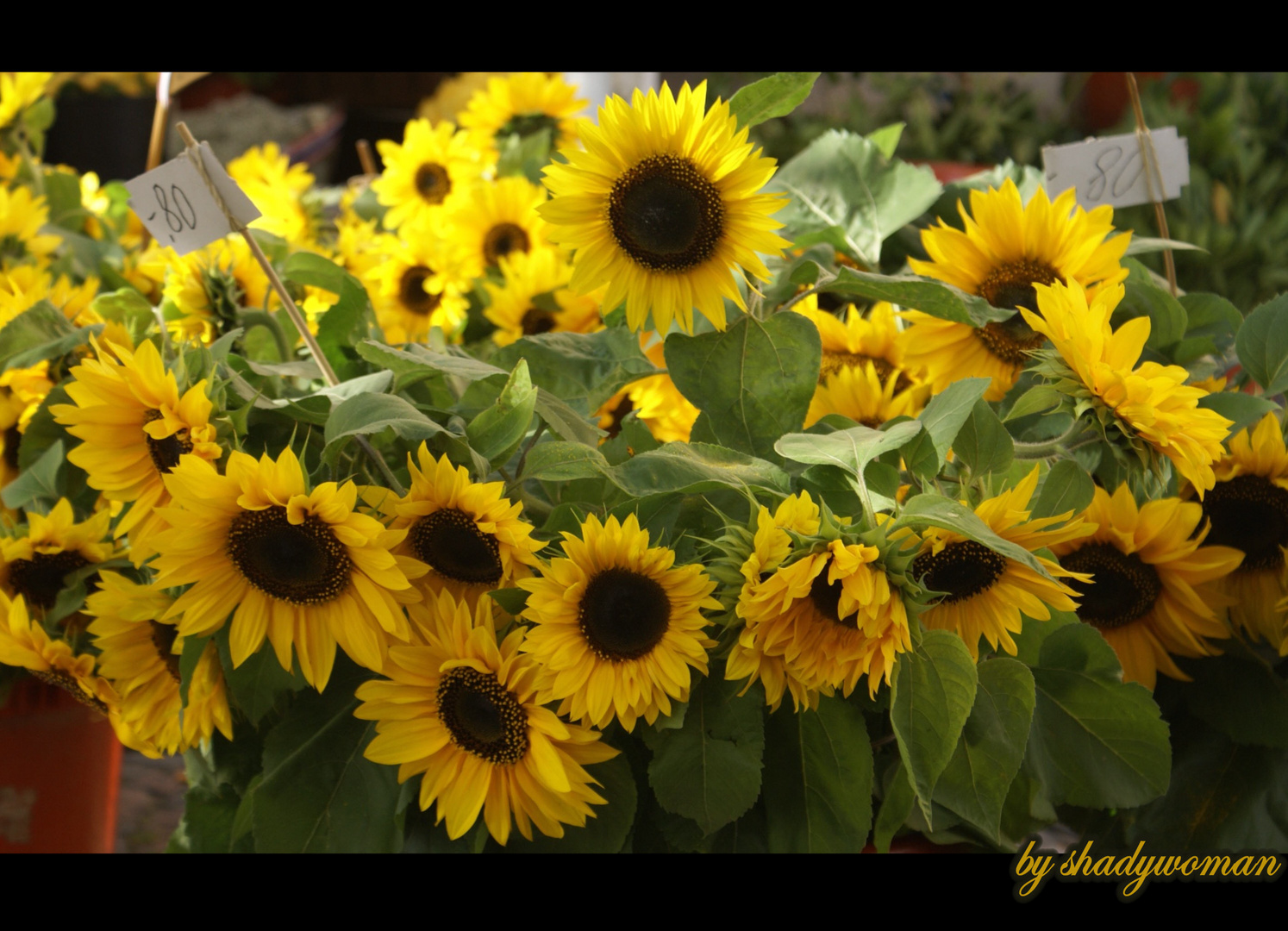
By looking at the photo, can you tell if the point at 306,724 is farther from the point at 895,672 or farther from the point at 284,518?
the point at 895,672

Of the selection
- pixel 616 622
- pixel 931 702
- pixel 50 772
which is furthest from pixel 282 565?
pixel 50 772

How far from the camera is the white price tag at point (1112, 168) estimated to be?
0.60 meters

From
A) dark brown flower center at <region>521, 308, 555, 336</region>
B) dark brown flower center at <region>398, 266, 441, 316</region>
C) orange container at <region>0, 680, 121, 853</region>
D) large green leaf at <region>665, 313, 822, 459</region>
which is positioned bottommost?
orange container at <region>0, 680, 121, 853</region>

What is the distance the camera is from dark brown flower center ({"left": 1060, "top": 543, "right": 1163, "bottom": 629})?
481mm

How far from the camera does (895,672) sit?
379 millimetres

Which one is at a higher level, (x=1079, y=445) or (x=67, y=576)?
(x=1079, y=445)

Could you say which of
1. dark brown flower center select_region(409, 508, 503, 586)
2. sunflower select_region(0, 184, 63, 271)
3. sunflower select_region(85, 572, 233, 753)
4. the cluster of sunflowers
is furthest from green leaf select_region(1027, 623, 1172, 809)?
sunflower select_region(0, 184, 63, 271)

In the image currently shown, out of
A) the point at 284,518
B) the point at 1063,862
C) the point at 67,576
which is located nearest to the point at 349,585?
the point at 284,518

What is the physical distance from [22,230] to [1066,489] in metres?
0.72

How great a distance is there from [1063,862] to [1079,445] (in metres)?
0.16

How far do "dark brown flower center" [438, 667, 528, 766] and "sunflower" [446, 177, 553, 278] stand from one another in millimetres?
392

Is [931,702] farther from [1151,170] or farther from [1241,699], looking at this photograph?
[1151,170]

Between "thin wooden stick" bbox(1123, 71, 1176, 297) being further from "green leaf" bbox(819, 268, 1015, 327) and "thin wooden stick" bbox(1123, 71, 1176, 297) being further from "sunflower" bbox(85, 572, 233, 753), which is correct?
"sunflower" bbox(85, 572, 233, 753)

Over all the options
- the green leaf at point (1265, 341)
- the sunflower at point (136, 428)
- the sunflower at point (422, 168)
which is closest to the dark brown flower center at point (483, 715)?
the sunflower at point (136, 428)
